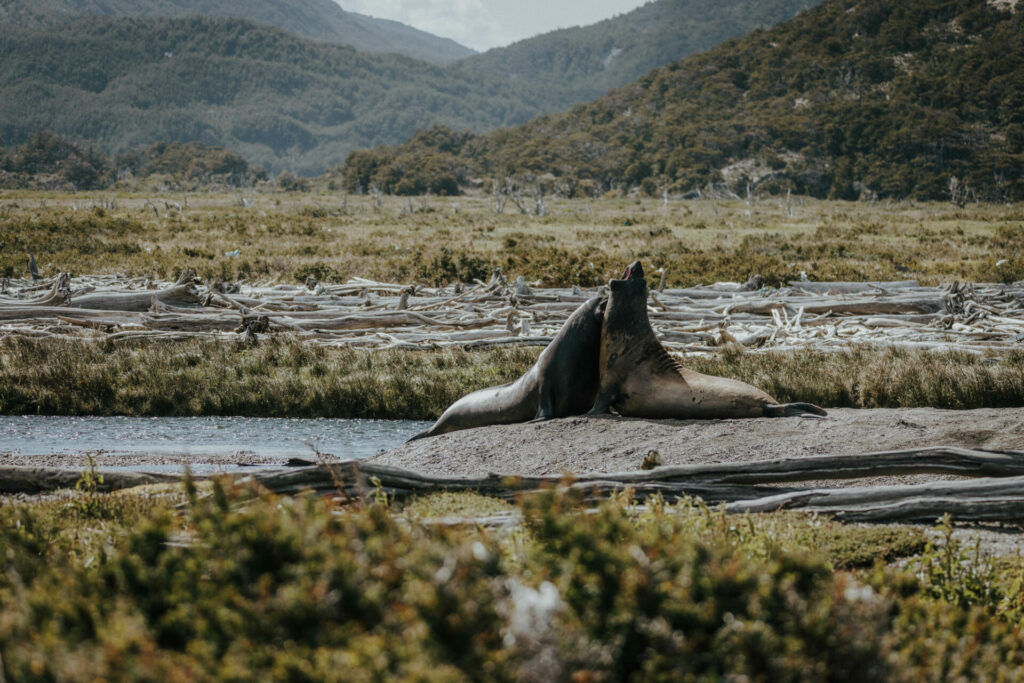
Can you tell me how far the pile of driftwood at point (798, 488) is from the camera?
18.7ft

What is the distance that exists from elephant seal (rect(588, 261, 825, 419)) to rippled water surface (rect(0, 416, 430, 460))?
3039 millimetres

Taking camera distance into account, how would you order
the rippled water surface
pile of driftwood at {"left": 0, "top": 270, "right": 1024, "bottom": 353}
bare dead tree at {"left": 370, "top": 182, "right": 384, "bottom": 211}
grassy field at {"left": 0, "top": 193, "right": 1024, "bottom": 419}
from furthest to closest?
bare dead tree at {"left": 370, "top": 182, "right": 384, "bottom": 211} → pile of driftwood at {"left": 0, "top": 270, "right": 1024, "bottom": 353} → grassy field at {"left": 0, "top": 193, "right": 1024, "bottom": 419} → the rippled water surface

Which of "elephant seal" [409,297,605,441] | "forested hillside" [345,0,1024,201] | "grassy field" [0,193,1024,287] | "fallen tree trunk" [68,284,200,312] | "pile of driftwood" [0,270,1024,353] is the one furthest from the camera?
"forested hillside" [345,0,1024,201]

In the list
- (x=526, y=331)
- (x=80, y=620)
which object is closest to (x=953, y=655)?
(x=80, y=620)

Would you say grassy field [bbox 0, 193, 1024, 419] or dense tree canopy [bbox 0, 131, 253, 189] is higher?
dense tree canopy [bbox 0, 131, 253, 189]

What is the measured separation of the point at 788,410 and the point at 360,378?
708 centimetres

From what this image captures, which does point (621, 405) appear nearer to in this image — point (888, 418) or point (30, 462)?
point (888, 418)

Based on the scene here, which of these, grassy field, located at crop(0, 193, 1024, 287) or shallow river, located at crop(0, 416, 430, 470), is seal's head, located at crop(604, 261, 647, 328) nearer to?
shallow river, located at crop(0, 416, 430, 470)

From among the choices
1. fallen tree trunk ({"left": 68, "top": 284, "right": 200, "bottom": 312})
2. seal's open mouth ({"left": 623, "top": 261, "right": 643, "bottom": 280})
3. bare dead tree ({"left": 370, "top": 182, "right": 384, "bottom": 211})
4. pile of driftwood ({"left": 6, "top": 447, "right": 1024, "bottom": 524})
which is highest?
bare dead tree ({"left": 370, "top": 182, "right": 384, "bottom": 211})

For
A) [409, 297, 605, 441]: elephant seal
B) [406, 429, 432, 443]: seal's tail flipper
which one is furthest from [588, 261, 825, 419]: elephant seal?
[406, 429, 432, 443]: seal's tail flipper

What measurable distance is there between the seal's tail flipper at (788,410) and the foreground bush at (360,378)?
11.1 ft

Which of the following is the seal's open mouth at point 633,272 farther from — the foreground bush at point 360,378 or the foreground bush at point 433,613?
the foreground bush at point 433,613

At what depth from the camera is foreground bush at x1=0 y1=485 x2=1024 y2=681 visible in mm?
2334

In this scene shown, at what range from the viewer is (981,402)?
35.3ft
